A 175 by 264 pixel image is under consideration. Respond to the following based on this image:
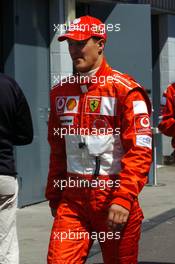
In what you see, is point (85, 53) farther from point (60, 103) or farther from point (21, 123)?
point (21, 123)

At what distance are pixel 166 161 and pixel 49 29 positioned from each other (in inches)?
223

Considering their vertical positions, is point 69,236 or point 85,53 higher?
point 85,53

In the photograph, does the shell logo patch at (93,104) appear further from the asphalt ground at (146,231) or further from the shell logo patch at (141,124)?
the asphalt ground at (146,231)

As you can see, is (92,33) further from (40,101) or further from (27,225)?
(40,101)

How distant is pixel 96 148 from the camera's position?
3797 mm

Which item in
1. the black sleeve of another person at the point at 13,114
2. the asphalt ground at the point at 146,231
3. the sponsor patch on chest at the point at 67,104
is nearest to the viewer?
the sponsor patch on chest at the point at 67,104

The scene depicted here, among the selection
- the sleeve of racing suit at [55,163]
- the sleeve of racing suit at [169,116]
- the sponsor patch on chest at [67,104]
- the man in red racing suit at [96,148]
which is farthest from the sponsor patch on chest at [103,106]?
the sleeve of racing suit at [169,116]

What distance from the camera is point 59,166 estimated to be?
4.06 metres

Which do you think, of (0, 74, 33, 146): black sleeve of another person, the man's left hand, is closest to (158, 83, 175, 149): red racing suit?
(0, 74, 33, 146): black sleeve of another person

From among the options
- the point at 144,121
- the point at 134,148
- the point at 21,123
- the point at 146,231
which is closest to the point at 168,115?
the point at 21,123

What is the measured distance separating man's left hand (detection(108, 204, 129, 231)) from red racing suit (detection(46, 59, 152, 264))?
177mm

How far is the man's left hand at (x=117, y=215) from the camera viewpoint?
3508 mm

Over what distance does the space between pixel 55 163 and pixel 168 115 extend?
173 centimetres

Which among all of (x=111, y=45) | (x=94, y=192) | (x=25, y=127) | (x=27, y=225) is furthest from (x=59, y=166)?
(x=111, y=45)
